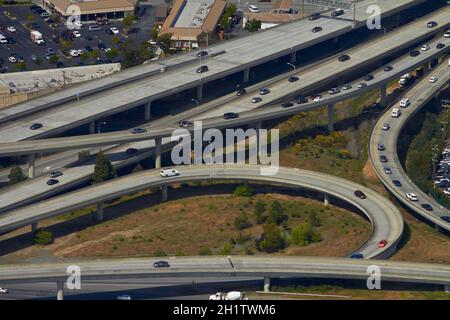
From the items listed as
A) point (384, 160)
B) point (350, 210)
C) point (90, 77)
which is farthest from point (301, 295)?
point (90, 77)

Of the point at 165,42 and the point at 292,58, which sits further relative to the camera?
the point at 165,42

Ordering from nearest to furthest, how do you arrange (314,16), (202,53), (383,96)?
(383,96), (202,53), (314,16)

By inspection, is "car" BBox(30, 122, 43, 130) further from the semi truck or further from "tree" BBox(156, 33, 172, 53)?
the semi truck

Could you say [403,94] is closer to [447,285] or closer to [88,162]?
[88,162]

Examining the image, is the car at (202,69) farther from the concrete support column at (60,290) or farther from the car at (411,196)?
the concrete support column at (60,290)

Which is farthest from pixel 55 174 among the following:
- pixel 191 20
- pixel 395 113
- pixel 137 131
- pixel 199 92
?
pixel 191 20

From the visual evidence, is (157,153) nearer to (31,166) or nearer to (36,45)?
(31,166)

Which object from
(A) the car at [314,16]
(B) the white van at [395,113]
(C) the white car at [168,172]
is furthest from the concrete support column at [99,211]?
(A) the car at [314,16]
